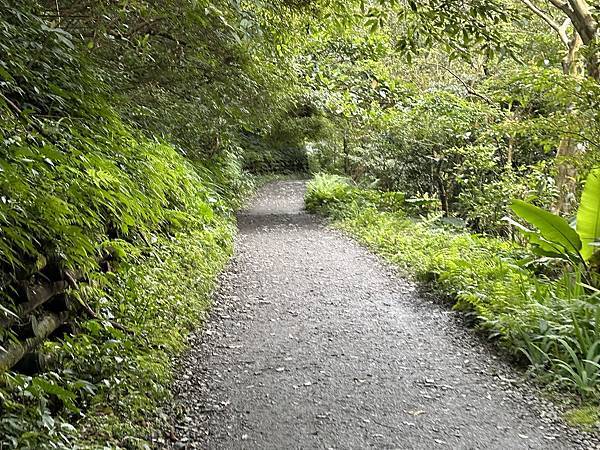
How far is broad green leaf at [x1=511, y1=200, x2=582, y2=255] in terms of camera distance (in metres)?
6.12

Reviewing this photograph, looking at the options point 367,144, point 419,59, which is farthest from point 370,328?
point 367,144

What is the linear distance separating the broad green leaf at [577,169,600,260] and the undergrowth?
415 mm

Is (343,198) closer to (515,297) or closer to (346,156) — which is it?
(346,156)

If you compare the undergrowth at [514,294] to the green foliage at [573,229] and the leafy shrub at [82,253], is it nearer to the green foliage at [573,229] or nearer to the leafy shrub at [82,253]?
the green foliage at [573,229]

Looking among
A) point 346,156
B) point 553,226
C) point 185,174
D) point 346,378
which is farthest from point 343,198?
point 346,378

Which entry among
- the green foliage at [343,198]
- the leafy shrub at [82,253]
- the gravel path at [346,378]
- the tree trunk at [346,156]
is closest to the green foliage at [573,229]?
the gravel path at [346,378]

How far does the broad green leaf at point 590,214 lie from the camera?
5.92m

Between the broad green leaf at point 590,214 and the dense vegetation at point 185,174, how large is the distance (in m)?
0.05

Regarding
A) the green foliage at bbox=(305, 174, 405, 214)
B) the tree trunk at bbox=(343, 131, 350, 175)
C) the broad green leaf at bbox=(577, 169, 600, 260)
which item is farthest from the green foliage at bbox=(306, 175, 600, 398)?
the tree trunk at bbox=(343, 131, 350, 175)

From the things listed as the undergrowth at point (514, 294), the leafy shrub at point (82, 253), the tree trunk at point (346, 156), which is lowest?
the tree trunk at point (346, 156)

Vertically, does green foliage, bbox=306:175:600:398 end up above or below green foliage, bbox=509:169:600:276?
below

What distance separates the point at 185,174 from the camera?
9.84 m

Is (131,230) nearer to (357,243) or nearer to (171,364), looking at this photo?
(171,364)

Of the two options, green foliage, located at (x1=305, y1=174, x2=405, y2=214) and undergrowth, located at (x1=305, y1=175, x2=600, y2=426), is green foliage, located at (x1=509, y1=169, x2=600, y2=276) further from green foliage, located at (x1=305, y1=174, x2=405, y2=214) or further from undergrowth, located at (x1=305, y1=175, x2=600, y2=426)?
green foliage, located at (x1=305, y1=174, x2=405, y2=214)
